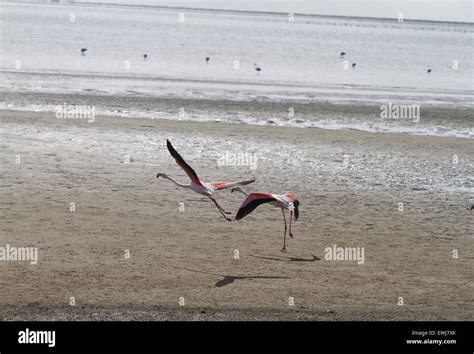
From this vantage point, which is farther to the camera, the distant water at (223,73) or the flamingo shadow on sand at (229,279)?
the distant water at (223,73)

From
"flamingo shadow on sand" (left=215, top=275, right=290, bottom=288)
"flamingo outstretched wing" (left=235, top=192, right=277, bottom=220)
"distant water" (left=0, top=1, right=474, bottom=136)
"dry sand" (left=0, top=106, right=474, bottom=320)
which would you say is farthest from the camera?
"distant water" (left=0, top=1, right=474, bottom=136)

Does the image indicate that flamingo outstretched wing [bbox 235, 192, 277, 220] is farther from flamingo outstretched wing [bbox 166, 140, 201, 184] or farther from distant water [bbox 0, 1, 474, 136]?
distant water [bbox 0, 1, 474, 136]

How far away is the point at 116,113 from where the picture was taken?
27.7 metres

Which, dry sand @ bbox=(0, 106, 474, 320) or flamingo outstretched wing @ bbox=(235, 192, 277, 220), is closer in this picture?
dry sand @ bbox=(0, 106, 474, 320)

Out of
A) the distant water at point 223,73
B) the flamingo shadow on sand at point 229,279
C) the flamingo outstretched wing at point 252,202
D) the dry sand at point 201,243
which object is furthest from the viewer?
the distant water at point 223,73

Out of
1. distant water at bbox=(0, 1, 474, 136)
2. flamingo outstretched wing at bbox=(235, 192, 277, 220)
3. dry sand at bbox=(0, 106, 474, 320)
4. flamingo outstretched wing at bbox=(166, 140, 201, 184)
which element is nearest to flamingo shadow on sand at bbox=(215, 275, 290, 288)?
dry sand at bbox=(0, 106, 474, 320)

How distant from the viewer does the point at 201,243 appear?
1452cm

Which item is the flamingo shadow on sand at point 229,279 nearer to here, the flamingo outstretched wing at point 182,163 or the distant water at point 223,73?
the flamingo outstretched wing at point 182,163

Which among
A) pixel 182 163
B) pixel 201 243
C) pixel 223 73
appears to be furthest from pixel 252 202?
pixel 223 73

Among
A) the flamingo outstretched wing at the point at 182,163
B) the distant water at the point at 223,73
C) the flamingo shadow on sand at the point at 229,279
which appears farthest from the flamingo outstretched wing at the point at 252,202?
the distant water at the point at 223,73

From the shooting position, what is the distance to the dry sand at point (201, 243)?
456 inches

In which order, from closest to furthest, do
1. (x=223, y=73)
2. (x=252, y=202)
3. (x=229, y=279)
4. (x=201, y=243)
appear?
1. (x=252, y=202)
2. (x=229, y=279)
3. (x=201, y=243)
4. (x=223, y=73)

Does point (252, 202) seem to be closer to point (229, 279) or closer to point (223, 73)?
point (229, 279)

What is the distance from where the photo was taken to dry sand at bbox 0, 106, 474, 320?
1159cm
